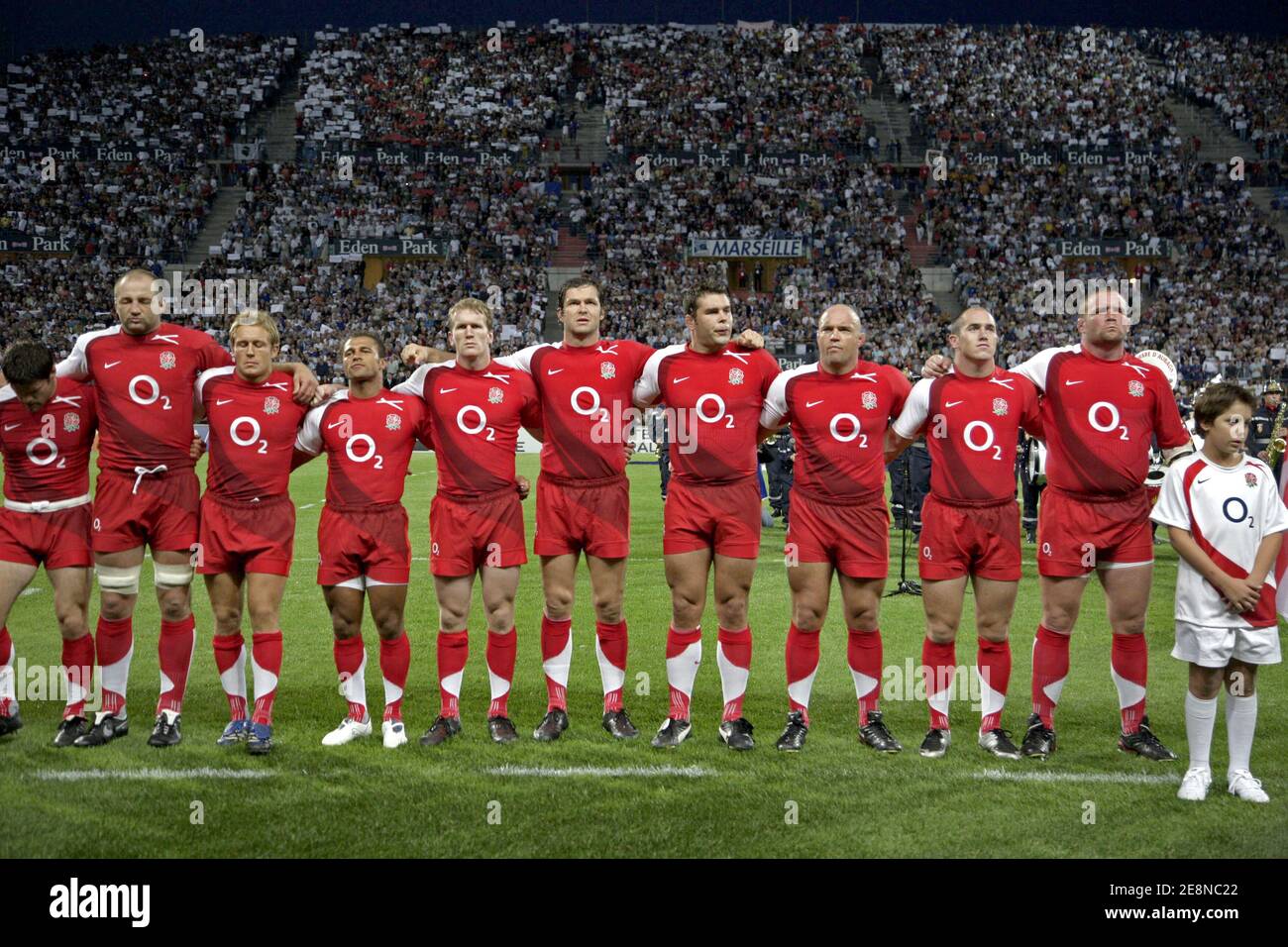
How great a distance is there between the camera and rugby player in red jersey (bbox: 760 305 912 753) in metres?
5.84

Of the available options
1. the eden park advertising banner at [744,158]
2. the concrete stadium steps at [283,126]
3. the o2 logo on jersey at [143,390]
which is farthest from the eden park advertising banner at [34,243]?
the o2 logo on jersey at [143,390]

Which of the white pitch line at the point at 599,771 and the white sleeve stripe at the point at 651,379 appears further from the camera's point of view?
the white sleeve stripe at the point at 651,379

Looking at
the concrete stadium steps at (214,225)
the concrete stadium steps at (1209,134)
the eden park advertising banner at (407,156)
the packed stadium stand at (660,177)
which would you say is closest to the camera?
the packed stadium stand at (660,177)

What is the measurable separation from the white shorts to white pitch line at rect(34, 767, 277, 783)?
433 centimetres

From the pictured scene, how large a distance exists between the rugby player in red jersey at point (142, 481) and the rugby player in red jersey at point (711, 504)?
6.54ft

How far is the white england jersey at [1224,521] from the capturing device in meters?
5.12

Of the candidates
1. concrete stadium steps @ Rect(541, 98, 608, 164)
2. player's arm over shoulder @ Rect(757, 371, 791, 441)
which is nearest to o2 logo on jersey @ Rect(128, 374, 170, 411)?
player's arm over shoulder @ Rect(757, 371, 791, 441)

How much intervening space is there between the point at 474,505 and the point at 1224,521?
359cm

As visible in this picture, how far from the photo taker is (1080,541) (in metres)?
5.79

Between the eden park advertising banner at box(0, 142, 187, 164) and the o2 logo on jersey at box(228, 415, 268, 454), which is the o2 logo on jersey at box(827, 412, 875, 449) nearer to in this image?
the o2 logo on jersey at box(228, 415, 268, 454)

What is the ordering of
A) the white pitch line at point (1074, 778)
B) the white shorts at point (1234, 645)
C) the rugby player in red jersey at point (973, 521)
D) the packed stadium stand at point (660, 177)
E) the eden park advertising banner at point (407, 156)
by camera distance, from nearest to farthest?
the white shorts at point (1234, 645), the white pitch line at point (1074, 778), the rugby player in red jersey at point (973, 521), the packed stadium stand at point (660, 177), the eden park advertising banner at point (407, 156)

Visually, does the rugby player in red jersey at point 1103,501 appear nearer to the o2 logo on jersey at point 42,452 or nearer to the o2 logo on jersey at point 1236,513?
the o2 logo on jersey at point 1236,513

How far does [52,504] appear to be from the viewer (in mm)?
6012

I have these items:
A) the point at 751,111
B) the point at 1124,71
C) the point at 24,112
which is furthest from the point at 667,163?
the point at 24,112
